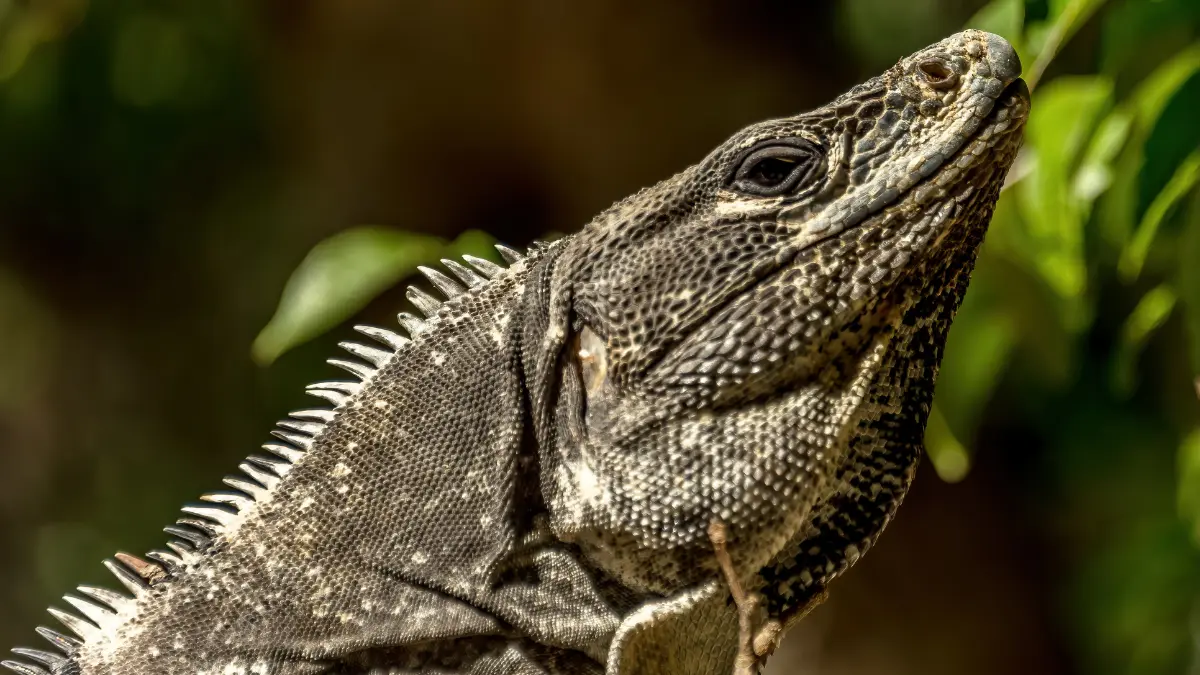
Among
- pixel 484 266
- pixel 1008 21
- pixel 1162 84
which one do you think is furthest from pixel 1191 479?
pixel 484 266

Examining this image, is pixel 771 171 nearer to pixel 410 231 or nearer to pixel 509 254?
pixel 509 254

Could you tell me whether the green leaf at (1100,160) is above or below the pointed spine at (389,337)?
below

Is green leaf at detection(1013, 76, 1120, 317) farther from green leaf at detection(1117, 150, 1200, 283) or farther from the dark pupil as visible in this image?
the dark pupil

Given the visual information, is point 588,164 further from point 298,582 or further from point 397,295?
point 298,582

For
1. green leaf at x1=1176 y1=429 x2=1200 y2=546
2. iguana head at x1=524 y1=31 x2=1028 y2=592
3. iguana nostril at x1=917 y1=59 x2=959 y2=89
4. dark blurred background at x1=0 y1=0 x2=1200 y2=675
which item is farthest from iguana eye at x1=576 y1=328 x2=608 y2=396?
dark blurred background at x1=0 y1=0 x2=1200 y2=675

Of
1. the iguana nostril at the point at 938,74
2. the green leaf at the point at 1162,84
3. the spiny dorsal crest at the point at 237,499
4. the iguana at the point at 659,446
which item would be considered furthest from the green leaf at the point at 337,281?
the green leaf at the point at 1162,84

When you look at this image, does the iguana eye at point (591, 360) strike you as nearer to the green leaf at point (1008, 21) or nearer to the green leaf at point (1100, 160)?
the green leaf at point (1008, 21)

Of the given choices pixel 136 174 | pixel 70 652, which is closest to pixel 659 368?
pixel 70 652
